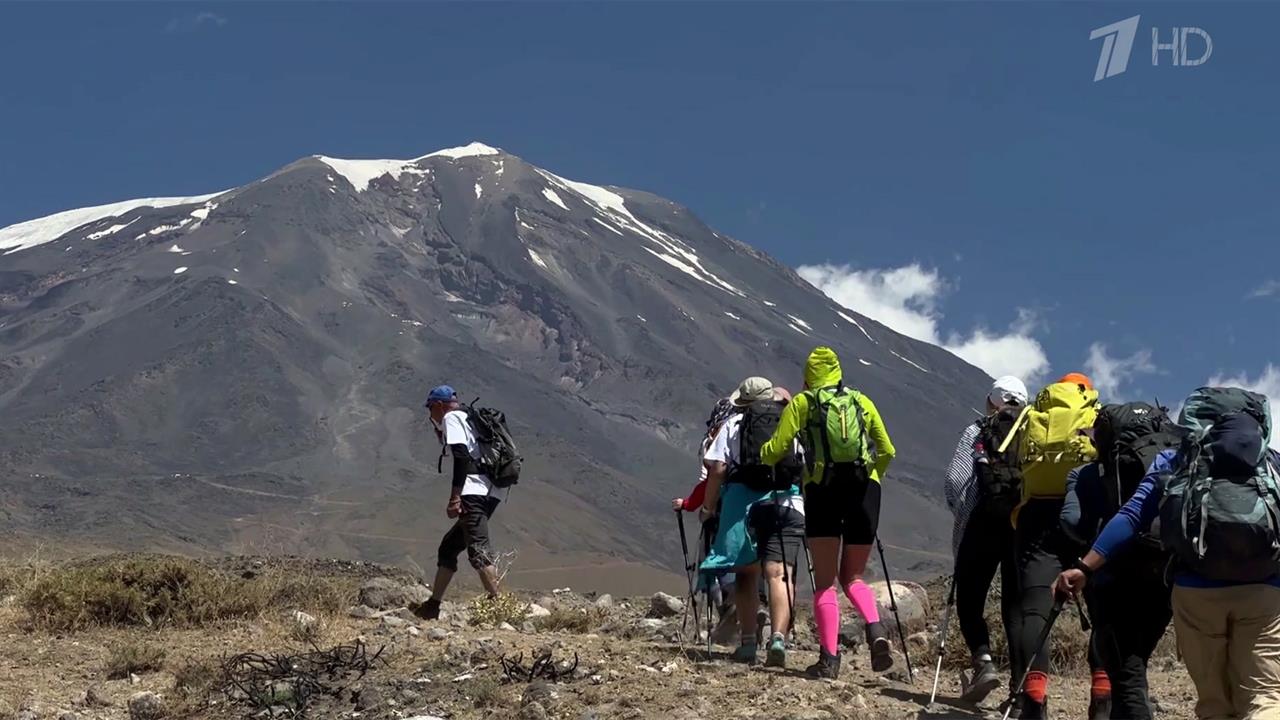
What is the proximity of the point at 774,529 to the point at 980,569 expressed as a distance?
3.29 ft

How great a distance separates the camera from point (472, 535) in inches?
346

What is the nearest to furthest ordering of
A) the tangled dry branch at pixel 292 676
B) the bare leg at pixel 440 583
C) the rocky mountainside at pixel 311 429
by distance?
the tangled dry branch at pixel 292 676 < the bare leg at pixel 440 583 < the rocky mountainside at pixel 311 429

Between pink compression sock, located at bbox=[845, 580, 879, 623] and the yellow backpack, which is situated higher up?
the yellow backpack

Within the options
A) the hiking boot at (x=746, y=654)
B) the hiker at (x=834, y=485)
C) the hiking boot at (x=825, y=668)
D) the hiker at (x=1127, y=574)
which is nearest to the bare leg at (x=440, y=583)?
the hiking boot at (x=746, y=654)

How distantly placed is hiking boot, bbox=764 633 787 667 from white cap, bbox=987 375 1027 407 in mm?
1427

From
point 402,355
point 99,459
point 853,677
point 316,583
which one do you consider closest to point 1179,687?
point 853,677

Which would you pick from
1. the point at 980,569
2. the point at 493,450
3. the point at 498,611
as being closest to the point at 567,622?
the point at 498,611

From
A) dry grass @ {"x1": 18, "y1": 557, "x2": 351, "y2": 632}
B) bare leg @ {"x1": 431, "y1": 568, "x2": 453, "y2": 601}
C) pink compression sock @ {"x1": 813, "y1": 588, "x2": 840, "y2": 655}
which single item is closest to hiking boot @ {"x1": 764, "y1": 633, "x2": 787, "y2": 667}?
pink compression sock @ {"x1": 813, "y1": 588, "x2": 840, "y2": 655}

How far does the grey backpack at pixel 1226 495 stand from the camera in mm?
4379

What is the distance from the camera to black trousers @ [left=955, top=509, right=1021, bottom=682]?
663 cm

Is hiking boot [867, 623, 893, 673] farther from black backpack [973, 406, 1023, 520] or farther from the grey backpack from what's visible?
the grey backpack

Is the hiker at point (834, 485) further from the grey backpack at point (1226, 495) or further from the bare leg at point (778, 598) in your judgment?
the grey backpack at point (1226, 495)

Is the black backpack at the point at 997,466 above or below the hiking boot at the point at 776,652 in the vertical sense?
above

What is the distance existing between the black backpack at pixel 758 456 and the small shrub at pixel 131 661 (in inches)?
112
